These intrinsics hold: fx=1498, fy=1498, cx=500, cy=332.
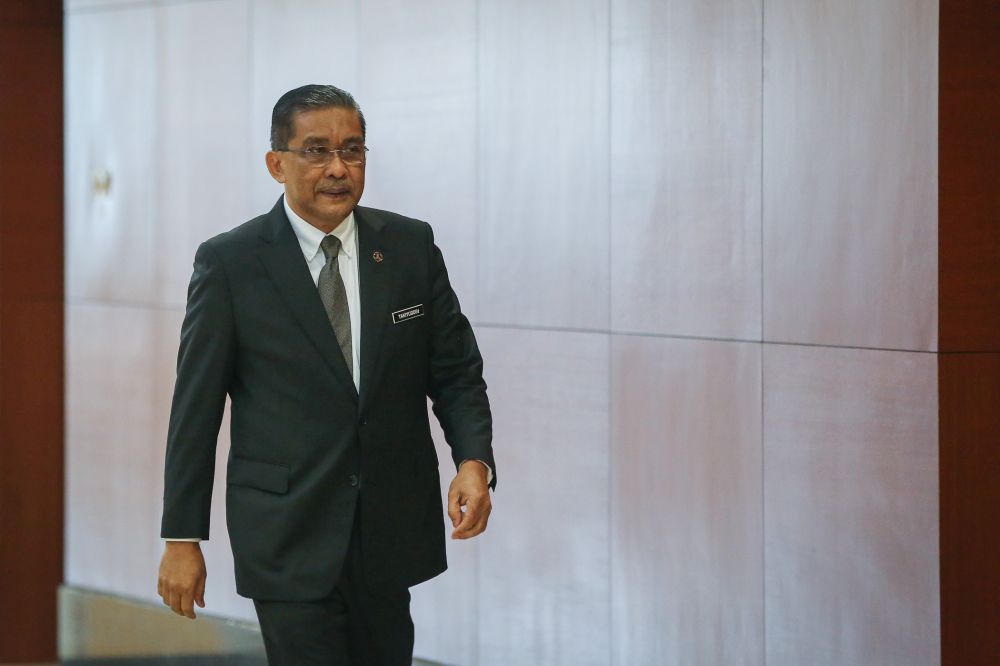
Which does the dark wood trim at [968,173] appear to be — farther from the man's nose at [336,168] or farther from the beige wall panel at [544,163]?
the man's nose at [336,168]

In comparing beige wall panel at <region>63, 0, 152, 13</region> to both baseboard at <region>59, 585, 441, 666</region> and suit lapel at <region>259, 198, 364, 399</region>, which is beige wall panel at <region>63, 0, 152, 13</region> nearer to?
baseboard at <region>59, 585, 441, 666</region>

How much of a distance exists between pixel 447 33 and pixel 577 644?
199 centimetres

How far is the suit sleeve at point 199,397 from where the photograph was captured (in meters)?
3.17

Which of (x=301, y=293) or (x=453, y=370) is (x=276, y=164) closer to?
(x=301, y=293)

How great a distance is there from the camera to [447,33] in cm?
484

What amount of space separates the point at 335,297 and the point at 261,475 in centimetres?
41

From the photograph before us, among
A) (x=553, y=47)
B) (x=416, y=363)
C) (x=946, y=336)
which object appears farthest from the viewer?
(x=553, y=47)

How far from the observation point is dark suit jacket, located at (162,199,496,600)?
317cm

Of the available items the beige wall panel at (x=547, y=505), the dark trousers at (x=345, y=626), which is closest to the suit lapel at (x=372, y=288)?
the dark trousers at (x=345, y=626)

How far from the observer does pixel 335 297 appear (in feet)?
10.6

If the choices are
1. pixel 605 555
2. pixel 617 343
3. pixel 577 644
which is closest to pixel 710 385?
pixel 617 343
